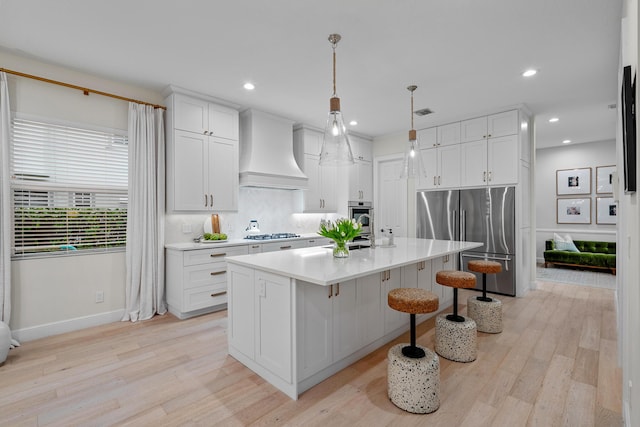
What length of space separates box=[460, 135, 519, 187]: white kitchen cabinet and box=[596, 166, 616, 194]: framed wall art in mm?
3785

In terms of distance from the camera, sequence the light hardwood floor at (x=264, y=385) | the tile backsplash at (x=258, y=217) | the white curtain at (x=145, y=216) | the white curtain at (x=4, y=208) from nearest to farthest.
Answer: the light hardwood floor at (x=264, y=385), the white curtain at (x=4, y=208), the white curtain at (x=145, y=216), the tile backsplash at (x=258, y=217)

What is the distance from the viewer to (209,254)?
12.4 ft

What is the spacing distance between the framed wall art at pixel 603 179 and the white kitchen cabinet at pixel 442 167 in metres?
3.99

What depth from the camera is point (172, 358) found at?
265 centimetres

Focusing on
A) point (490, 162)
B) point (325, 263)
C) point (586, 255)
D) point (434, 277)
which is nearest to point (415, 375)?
point (325, 263)

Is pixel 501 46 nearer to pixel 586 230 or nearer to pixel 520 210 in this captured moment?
pixel 520 210

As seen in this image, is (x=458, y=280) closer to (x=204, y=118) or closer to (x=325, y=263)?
(x=325, y=263)

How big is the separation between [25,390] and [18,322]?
115cm

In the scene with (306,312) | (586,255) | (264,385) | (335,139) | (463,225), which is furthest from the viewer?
(586,255)

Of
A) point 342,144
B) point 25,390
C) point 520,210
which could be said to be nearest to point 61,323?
point 25,390

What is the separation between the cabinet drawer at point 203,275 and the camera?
3.60m

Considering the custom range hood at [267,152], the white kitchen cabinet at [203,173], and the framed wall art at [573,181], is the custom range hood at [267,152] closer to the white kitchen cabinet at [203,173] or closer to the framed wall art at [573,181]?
the white kitchen cabinet at [203,173]

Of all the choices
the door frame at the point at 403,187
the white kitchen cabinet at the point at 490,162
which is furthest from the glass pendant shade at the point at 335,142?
the door frame at the point at 403,187

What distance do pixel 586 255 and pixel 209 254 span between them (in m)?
7.01
